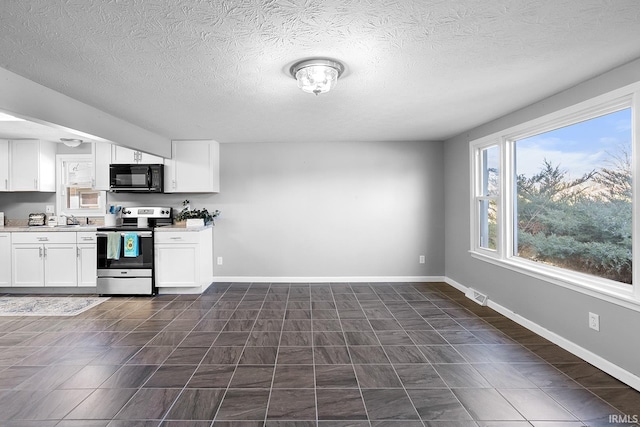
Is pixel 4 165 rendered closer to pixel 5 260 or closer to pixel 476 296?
pixel 5 260

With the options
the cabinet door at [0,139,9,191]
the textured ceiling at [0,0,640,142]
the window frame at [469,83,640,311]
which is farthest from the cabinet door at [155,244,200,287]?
the window frame at [469,83,640,311]

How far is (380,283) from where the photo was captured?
488cm

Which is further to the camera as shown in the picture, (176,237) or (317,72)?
(176,237)

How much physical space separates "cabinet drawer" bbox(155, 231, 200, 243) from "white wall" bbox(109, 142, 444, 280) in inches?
24.9

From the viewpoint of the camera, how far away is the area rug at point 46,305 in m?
3.62

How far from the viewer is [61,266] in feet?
14.1

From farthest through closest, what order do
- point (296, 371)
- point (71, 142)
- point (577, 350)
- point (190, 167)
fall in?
point (190, 167)
point (71, 142)
point (577, 350)
point (296, 371)

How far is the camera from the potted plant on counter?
4.52m

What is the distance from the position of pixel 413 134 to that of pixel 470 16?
2.93m

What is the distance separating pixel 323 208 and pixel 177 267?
2.32 metres

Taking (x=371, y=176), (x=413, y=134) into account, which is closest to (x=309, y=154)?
(x=371, y=176)

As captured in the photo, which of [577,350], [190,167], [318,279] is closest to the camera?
[577,350]

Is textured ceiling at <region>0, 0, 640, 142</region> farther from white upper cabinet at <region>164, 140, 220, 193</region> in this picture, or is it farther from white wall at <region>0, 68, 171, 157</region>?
white upper cabinet at <region>164, 140, 220, 193</region>

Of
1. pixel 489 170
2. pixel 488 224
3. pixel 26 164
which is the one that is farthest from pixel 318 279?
pixel 26 164
